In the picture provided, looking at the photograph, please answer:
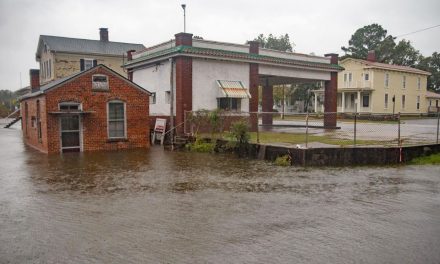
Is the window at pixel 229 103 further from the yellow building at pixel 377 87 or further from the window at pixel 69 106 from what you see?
the yellow building at pixel 377 87

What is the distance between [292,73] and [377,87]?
876 inches

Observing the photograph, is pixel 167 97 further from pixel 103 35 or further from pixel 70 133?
pixel 103 35

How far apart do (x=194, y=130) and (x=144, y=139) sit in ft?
8.51

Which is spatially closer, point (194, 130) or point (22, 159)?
point (22, 159)

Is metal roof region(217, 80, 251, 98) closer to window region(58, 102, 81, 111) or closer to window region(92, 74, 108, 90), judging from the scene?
window region(92, 74, 108, 90)

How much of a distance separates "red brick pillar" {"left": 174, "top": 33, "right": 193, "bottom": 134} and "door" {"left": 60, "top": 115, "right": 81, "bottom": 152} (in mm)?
5009

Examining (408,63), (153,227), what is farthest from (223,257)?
(408,63)

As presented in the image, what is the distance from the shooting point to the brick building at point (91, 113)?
666 inches

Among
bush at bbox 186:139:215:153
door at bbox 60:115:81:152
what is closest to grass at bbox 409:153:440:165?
bush at bbox 186:139:215:153

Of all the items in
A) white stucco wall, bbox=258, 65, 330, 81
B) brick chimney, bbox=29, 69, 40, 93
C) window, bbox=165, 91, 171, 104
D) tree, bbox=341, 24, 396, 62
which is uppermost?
tree, bbox=341, 24, 396, 62

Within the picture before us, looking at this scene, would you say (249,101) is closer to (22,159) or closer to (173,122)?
(173,122)

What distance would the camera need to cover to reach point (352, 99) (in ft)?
152

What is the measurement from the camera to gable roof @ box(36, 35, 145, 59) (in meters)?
38.3

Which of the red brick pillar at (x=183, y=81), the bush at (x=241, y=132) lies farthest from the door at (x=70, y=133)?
the bush at (x=241, y=132)
